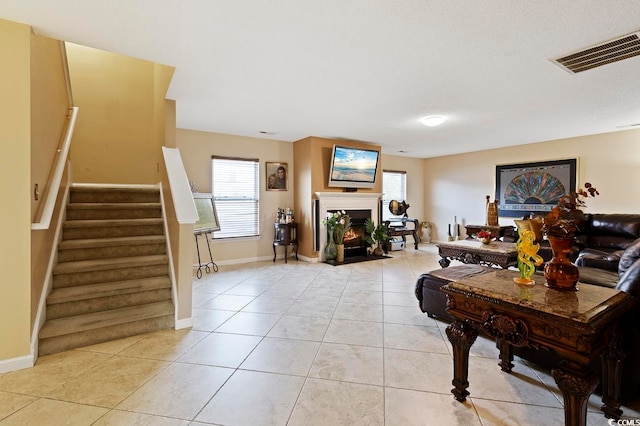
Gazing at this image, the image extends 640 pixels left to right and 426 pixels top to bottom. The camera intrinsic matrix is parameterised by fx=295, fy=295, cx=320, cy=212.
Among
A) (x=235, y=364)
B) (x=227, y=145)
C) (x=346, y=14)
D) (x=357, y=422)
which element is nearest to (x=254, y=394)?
(x=235, y=364)

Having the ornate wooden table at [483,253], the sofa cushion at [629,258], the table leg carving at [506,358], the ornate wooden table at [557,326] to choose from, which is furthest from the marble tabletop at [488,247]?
the ornate wooden table at [557,326]

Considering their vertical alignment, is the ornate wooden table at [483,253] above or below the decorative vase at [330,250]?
above

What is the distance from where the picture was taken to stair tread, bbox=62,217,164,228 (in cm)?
330

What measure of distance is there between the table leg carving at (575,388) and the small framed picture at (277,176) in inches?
210

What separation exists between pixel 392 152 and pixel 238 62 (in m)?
5.53

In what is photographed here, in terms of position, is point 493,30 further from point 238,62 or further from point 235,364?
point 235,364

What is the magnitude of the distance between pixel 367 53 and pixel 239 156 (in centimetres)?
376

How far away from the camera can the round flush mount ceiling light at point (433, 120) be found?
4398mm

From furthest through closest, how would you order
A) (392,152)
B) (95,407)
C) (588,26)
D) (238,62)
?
(392,152)
(238,62)
(588,26)
(95,407)

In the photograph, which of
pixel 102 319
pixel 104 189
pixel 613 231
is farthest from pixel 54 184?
pixel 613 231

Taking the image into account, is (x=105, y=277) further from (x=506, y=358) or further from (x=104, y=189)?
(x=506, y=358)

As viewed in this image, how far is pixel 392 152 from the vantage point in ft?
25.0

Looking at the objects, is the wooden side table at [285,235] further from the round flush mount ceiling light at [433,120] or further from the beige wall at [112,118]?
the round flush mount ceiling light at [433,120]

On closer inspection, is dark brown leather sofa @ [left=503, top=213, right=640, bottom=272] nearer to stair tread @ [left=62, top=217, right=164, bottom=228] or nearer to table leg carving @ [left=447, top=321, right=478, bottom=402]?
table leg carving @ [left=447, top=321, right=478, bottom=402]
